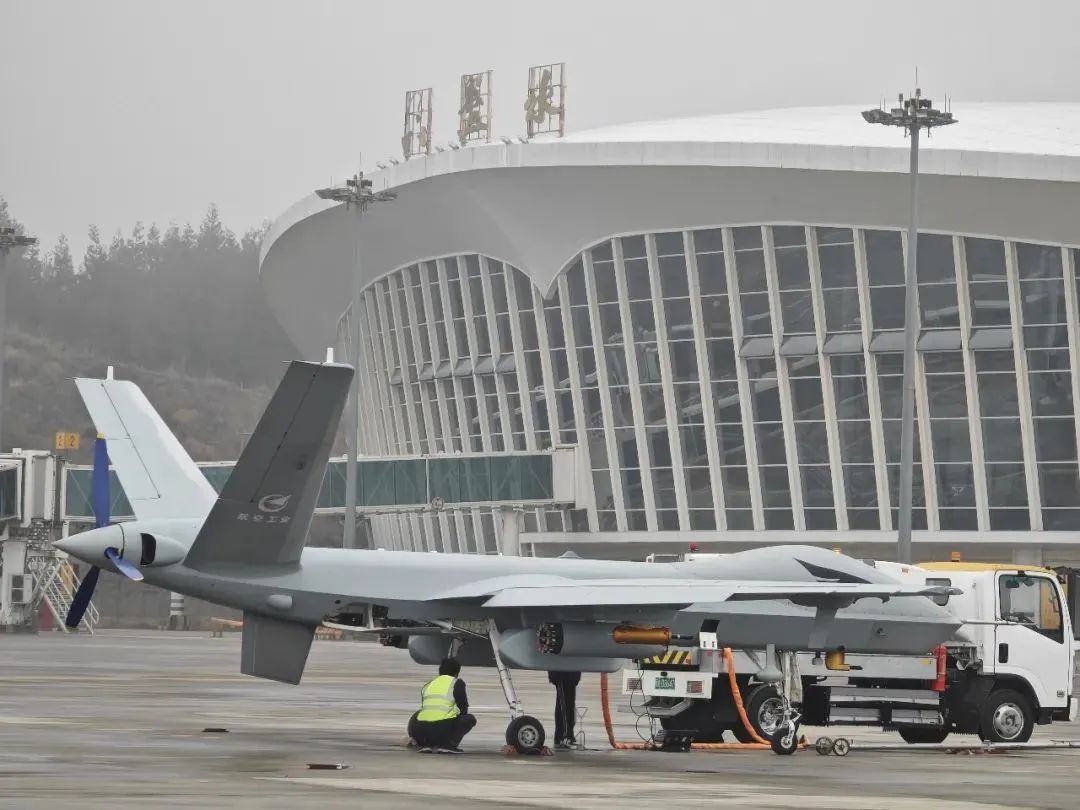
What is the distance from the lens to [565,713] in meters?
27.8

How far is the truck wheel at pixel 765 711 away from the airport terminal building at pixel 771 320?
45.9 m

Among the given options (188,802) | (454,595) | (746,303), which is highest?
(746,303)

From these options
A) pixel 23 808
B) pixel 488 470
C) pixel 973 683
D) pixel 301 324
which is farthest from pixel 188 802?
pixel 301 324

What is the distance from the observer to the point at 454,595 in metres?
26.7

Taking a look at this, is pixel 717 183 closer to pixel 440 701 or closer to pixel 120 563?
pixel 440 701

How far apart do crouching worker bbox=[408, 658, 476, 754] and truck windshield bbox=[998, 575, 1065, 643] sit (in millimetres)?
9611

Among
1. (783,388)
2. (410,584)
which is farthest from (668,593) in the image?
(783,388)

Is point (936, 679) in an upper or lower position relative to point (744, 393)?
lower

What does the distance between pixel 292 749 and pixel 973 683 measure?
36.0 ft

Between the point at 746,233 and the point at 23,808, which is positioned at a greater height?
the point at 746,233

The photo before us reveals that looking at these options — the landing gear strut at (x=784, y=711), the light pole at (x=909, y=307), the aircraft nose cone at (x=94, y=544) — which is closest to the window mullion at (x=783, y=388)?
the light pole at (x=909, y=307)

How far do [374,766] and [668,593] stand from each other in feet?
15.6

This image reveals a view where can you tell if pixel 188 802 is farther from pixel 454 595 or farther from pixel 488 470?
pixel 488 470

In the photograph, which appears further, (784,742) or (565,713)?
(565,713)
